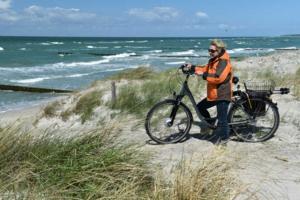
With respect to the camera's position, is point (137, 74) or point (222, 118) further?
point (137, 74)

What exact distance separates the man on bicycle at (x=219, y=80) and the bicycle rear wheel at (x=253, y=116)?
242mm

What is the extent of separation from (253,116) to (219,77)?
1.01 m

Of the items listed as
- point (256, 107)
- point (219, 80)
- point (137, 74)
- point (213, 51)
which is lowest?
point (137, 74)

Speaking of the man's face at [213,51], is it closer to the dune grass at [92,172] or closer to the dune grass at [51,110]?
the dune grass at [92,172]

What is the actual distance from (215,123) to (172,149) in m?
0.82

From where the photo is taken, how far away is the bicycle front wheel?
7246mm

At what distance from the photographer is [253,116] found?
742cm

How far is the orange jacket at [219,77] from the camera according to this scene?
6.79m

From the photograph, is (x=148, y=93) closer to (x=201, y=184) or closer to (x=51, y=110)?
(x=51, y=110)

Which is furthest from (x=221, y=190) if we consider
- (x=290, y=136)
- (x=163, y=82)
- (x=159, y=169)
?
(x=163, y=82)

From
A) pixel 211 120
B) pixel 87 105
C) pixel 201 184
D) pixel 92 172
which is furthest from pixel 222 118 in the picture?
pixel 87 105

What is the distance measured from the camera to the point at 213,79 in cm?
681

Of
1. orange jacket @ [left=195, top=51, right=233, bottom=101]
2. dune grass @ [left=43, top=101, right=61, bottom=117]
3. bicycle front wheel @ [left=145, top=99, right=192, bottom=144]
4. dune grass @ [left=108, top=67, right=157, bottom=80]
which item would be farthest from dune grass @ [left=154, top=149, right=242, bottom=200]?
dune grass @ [left=108, top=67, right=157, bottom=80]

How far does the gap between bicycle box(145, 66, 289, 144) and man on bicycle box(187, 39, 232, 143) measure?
0.67 feet
